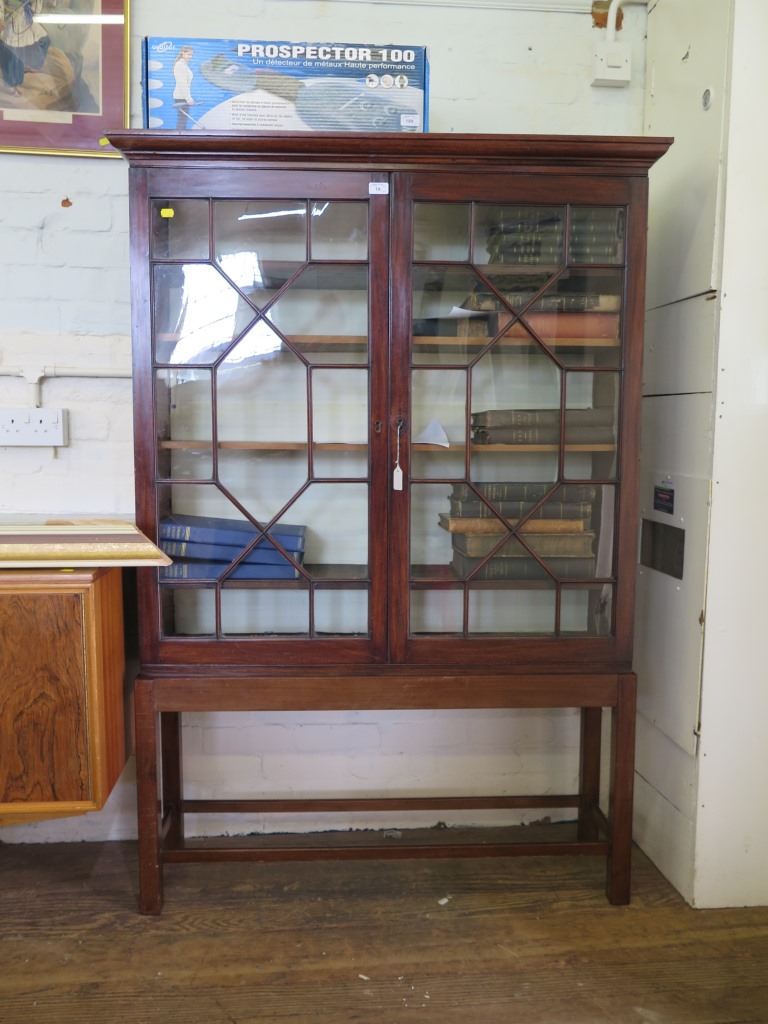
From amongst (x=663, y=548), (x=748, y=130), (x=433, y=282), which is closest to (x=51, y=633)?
(x=433, y=282)

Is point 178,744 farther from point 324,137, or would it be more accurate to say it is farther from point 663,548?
point 324,137

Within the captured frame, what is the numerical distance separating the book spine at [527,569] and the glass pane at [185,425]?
2.04 ft

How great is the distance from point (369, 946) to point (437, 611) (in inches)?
29.8

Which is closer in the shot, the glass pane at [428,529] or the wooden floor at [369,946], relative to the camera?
the wooden floor at [369,946]

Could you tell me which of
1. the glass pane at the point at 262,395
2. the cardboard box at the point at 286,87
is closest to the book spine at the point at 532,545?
the glass pane at the point at 262,395

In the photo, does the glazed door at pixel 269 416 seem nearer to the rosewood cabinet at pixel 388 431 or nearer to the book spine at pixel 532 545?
the rosewood cabinet at pixel 388 431

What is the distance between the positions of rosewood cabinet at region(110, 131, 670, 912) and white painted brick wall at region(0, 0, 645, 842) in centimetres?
40

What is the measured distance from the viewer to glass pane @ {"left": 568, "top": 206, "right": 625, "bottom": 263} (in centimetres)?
161

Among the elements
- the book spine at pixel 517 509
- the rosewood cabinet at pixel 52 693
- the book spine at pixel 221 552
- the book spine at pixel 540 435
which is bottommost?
the rosewood cabinet at pixel 52 693

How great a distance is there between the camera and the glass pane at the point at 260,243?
159 centimetres

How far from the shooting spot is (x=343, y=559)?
167cm

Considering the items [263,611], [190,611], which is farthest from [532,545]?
[190,611]

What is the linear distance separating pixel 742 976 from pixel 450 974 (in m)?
0.62

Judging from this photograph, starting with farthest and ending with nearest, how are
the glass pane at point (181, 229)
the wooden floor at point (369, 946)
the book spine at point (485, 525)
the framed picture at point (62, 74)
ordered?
the framed picture at point (62, 74) → the book spine at point (485, 525) → the glass pane at point (181, 229) → the wooden floor at point (369, 946)
